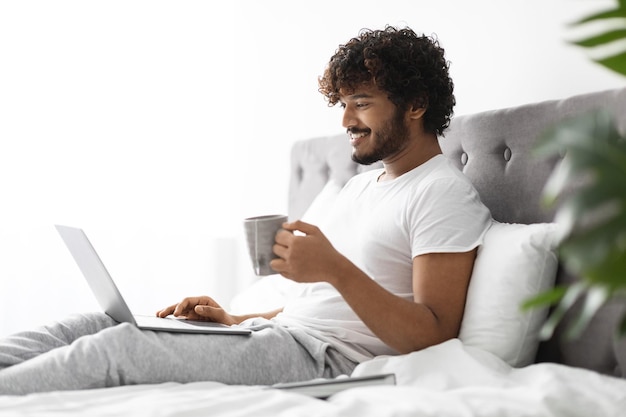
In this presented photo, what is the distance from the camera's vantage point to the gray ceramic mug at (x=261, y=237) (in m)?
1.41

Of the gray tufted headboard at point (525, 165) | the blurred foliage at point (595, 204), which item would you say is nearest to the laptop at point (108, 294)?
the gray tufted headboard at point (525, 165)

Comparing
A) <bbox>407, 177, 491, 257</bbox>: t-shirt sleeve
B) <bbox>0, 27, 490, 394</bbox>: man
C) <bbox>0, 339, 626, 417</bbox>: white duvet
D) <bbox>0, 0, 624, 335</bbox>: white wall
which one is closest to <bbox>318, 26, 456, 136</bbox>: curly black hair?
<bbox>0, 27, 490, 394</bbox>: man

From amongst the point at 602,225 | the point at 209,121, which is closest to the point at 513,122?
the point at 602,225

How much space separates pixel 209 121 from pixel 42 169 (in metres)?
0.70

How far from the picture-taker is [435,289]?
1618 millimetres

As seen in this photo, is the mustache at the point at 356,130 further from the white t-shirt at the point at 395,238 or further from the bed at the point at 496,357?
the bed at the point at 496,357

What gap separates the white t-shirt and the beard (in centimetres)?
7

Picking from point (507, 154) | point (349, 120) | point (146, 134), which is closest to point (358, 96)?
point (349, 120)

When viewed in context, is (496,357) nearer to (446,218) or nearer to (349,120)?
(446,218)

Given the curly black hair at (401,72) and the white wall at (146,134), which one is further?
the white wall at (146,134)

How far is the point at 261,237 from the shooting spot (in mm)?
1419

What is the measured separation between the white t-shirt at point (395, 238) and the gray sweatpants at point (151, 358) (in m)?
0.07

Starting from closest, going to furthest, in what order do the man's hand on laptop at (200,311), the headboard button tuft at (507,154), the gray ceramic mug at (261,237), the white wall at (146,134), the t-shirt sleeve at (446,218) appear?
the gray ceramic mug at (261,237) < the t-shirt sleeve at (446,218) < the headboard button tuft at (507,154) < the man's hand on laptop at (200,311) < the white wall at (146,134)

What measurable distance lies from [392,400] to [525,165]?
773mm
